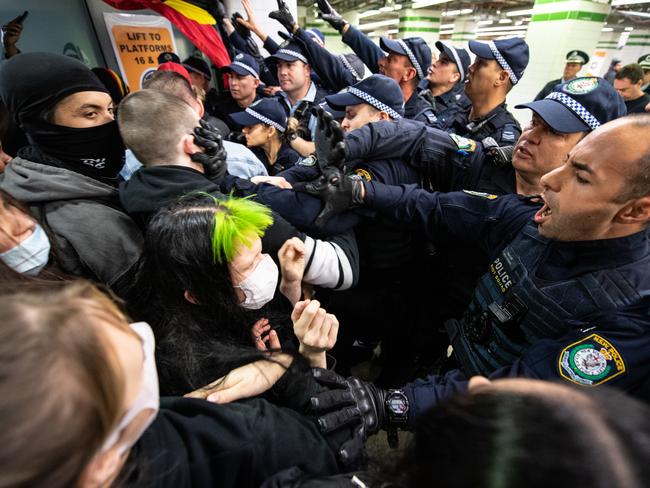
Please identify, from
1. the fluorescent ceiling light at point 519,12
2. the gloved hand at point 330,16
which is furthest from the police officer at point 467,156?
the fluorescent ceiling light at point 519,12

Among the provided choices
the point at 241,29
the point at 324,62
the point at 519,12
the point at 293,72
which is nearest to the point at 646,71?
the point at 324,62

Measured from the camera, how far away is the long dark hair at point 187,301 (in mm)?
1126

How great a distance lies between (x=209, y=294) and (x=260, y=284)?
193 millimetres

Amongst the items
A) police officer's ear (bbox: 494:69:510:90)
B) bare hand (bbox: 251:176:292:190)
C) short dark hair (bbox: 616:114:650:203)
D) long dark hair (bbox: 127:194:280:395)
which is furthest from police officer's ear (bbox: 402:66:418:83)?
long dark hair (bbox: 127:194:280:395)

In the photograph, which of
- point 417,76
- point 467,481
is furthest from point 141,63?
point 467,481

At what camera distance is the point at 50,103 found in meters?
1.32

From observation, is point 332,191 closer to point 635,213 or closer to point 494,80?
point 635,213

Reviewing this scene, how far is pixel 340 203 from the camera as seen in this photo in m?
1.60

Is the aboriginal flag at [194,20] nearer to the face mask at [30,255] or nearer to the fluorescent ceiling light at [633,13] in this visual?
the face mask at [30,255]

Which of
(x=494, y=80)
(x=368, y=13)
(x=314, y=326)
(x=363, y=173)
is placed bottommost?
(x=314, y=326)

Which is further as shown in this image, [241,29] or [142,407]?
[241,29]

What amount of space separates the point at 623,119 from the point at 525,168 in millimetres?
612

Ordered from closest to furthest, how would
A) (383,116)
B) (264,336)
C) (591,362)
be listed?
(591,362) < (264,336) < (383,116)

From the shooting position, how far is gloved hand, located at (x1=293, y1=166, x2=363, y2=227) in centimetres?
158
